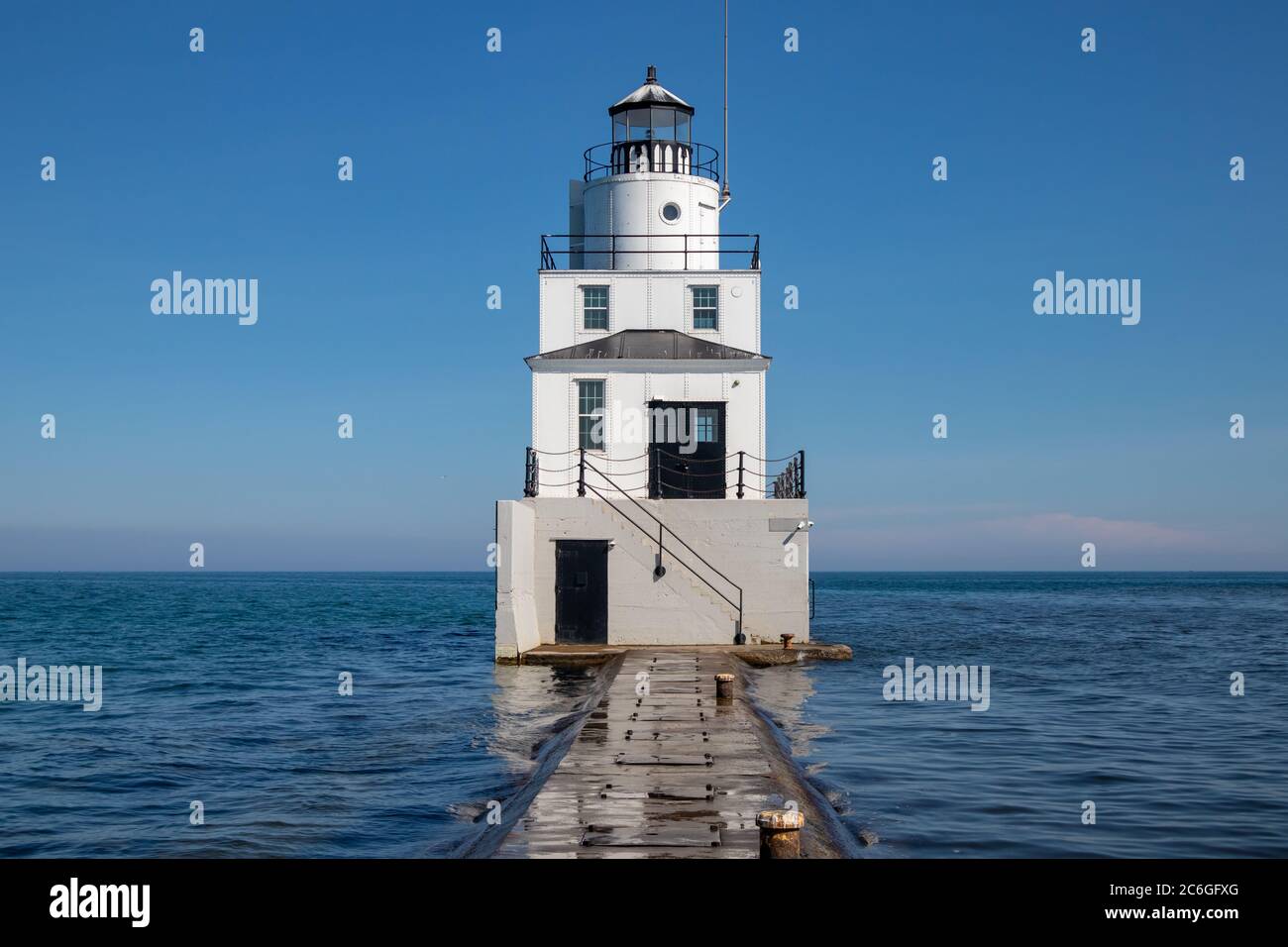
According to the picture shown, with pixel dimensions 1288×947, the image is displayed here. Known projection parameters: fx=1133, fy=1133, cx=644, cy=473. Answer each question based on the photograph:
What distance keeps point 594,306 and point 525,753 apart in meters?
15.8

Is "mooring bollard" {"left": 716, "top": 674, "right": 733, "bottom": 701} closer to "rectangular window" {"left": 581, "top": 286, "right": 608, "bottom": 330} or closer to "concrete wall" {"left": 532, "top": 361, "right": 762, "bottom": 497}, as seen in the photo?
"concrete wall" {"left": 532, "top": 361, "right": 762, "bottom": 497}

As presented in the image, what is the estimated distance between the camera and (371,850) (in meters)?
11.2

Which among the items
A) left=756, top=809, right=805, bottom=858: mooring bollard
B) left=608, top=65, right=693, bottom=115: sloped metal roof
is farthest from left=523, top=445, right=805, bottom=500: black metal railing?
left=756, top=809, right=805, bottom=858: mooring bollard

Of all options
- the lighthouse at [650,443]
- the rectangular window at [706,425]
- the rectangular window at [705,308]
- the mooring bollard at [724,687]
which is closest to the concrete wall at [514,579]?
the lighthouse at [650,443]

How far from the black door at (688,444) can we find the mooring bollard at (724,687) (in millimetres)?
11795

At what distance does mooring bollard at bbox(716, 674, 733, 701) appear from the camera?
1544 centimetres

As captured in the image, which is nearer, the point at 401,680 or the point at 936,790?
the point at 936,790

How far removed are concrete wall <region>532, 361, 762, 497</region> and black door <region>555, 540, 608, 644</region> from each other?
2.58m

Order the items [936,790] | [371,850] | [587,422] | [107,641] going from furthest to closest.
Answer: [107,641]
[587,422]
[936,790]
[371,850]

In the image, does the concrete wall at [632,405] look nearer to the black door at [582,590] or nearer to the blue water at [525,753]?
the black door at [582,590]

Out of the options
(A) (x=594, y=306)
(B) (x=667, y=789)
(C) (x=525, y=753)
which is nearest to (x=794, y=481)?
(A) (x=594, y=306)
